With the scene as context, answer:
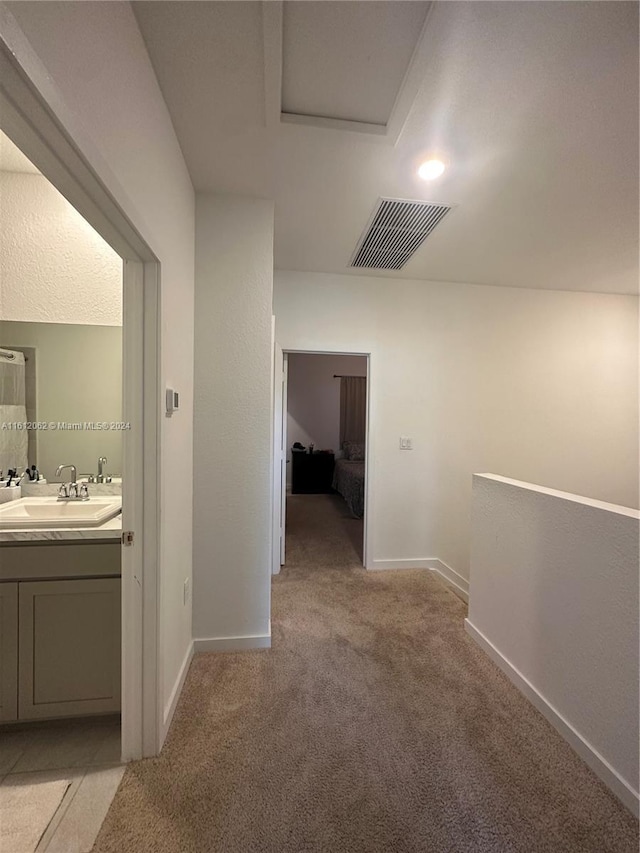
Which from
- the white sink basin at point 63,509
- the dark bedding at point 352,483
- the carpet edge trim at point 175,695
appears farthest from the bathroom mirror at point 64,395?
the dark bedding at point 352,483

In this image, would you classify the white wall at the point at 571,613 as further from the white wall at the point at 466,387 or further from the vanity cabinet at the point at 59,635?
the vanity cabinet at the point at 59,635

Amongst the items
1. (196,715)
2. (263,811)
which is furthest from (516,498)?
(196,715)

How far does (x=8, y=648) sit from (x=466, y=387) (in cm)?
343

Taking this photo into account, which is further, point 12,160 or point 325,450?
point 325,450

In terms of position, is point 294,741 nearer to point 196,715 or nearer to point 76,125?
point 196,715

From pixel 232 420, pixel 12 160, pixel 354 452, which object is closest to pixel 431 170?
pixel 232 420

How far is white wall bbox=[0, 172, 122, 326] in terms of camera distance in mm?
1598

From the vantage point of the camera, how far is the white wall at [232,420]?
1843 millimetres

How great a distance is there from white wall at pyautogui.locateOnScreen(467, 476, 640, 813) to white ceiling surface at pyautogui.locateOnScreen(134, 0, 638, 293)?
5.30 ft

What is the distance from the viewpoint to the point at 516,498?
1763mm

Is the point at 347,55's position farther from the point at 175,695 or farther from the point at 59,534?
the point at 175,695

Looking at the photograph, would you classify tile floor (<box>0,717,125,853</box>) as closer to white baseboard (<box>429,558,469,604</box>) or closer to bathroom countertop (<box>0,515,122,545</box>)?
bathroom countertop (<box>0,515,122,545</box>)

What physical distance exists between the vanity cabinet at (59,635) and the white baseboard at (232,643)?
519 mm

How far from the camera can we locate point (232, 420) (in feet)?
6.18
